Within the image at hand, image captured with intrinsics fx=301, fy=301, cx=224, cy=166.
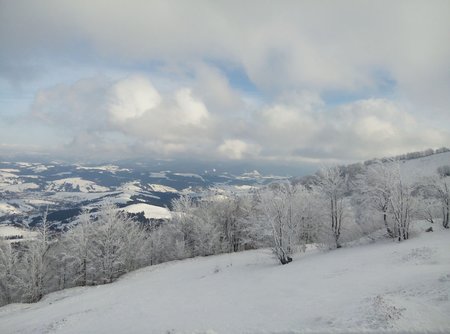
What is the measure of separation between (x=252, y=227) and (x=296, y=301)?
23.6 metres

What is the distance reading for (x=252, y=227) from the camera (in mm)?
42344

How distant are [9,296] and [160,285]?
116 ft

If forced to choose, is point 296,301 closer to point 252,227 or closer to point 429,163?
point 252,227

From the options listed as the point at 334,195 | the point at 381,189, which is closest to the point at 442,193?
the point at 381,189

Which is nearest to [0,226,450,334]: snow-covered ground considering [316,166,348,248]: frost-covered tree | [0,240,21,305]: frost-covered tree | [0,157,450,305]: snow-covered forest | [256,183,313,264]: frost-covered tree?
[256,183,313,264]: frost-covered tree

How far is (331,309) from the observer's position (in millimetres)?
15695

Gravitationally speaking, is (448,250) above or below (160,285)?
above

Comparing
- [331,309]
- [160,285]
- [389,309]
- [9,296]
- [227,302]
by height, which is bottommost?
[9,296]

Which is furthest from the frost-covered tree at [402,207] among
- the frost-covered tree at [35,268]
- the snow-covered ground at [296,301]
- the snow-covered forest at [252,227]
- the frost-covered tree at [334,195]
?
the frost-covered tree at [35,268]

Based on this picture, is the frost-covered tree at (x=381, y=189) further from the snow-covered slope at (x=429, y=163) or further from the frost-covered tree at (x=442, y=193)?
Answer: the snow-covered slope at (x=429, y=163)

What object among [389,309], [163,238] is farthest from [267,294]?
[163,238]

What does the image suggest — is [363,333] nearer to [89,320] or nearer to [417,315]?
[417,315]

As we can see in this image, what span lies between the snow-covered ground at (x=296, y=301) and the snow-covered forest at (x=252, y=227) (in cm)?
566

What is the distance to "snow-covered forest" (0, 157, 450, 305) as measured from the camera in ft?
128
